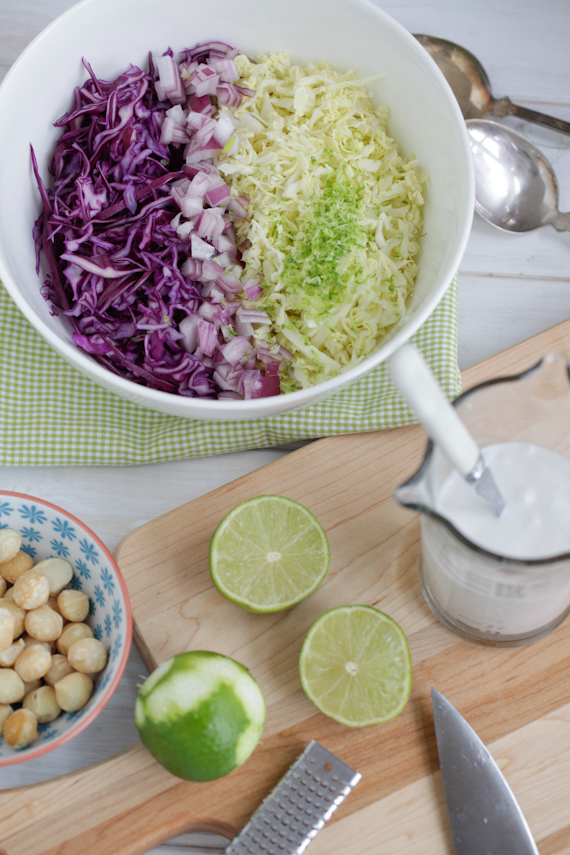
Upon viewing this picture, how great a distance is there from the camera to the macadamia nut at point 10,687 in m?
1.30

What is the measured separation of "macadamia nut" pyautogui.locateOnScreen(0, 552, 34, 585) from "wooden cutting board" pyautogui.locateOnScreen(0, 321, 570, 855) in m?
0.19

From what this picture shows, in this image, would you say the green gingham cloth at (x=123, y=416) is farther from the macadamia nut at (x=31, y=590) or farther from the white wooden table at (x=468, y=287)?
the macadamia nut at (x=31, y=590)

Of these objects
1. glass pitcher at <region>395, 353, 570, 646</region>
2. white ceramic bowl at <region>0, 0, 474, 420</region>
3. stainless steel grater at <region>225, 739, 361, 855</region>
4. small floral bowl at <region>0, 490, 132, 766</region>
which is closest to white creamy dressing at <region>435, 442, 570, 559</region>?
glass pitcher at <region>395, 353, 570, 646</region>

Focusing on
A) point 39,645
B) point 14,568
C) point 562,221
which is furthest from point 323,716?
point 562,221

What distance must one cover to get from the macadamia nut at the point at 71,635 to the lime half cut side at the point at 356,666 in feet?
1.40

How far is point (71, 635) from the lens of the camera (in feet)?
4.52

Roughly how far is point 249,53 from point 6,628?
4.55ft

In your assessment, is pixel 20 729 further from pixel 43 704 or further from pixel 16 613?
pixel 16 613

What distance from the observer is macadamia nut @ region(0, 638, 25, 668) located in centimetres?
135

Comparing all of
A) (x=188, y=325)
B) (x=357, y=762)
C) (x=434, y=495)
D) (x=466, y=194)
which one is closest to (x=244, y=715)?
(x=357, y=762)

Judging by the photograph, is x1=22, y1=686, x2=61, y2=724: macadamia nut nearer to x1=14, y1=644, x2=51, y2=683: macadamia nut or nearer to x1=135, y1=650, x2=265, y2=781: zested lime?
x1=14, y1=644, x2=51, y2=683: macadamia nut

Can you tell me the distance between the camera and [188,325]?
1.51 m

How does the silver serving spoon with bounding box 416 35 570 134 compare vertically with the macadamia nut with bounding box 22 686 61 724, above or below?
above

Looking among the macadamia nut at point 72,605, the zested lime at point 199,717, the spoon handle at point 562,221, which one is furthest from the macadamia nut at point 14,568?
the spoon handle at point 562,221
